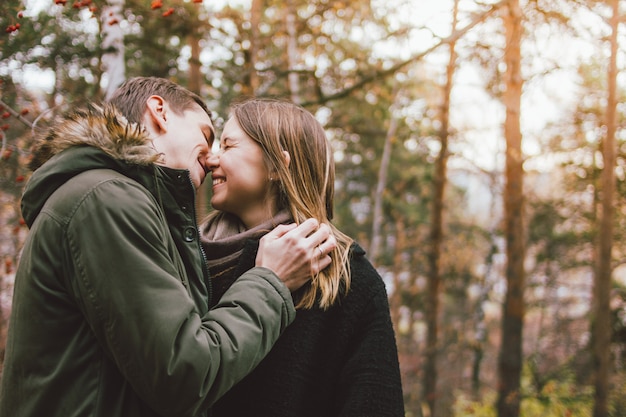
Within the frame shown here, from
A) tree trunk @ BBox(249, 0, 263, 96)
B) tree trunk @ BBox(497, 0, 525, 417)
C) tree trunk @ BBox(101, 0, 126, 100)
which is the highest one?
tree trunk @ BBox(249, 0, 263, 96)

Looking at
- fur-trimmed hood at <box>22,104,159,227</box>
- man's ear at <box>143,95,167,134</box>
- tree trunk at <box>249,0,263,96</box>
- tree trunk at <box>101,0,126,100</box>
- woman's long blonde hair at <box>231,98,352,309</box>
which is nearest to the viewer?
fur-trimmed hood at <box>22,104,159,227</box>

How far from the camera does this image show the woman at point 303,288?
208cm

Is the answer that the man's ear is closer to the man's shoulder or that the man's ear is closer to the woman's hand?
the man's shoulder

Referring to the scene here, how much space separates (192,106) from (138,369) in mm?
1062

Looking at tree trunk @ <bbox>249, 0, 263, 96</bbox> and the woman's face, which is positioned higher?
tree trunk @ <bbox>249, 0, 263, 96</bbox>

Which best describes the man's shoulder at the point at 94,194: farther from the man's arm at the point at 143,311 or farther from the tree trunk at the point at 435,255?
the tree trunk at the point at 435,255

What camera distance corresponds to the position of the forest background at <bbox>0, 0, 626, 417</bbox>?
462cm

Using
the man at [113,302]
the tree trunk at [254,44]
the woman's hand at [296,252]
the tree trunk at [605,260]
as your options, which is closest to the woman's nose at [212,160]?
the woman's hand at [296,252]

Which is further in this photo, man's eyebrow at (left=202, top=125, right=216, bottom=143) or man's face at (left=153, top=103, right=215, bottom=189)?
man's eyebrow at (left=202, top=125, right=216, bottom=143)

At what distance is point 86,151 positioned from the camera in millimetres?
1542

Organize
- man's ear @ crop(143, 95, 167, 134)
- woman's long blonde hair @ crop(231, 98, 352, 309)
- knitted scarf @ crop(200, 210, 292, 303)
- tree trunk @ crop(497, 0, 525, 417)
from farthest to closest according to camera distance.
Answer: tree trunk @ crop(497, 0, 525, 417) < woman's long blonde hair @ crop(231, 98, 352, 309) < knitted scarf @ crop(200, 210, 292, 303) < man's ear @ crop(143, 95, 167, 134)

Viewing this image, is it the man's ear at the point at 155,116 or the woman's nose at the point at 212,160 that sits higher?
the man's ear at the point at 155,116

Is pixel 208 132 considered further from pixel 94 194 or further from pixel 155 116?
pixel 94 194

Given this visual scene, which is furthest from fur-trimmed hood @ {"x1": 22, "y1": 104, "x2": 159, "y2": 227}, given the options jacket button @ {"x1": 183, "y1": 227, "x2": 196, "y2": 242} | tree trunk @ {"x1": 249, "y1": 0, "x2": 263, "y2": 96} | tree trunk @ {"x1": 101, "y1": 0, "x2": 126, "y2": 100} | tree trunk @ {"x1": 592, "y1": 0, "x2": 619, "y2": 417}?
tree trunk @ {"x1": 592, "y1": 0, "x2": 619, "y2": 417}
